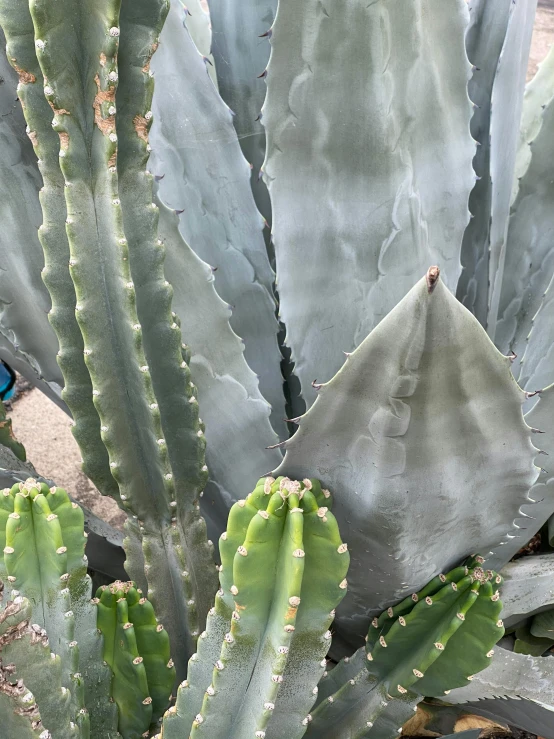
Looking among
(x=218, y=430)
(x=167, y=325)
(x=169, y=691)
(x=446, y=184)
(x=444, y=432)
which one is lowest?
(x=169, y=691)

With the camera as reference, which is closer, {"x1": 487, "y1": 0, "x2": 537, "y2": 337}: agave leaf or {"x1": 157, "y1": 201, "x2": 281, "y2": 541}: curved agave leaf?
{"x1": 157, "y1": 201, "x2": 281, "y2": 541}: curved agave leaf

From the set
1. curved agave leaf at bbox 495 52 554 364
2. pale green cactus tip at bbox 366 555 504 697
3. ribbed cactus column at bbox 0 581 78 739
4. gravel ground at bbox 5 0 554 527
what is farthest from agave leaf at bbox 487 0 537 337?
gravel ground at bbox 5 0 554 527

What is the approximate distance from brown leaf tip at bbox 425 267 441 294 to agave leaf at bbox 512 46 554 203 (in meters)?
1.01

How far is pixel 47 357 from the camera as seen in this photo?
1.28m

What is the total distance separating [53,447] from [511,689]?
4.67 feet

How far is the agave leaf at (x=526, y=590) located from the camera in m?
1.33

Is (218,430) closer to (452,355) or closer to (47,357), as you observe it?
(47,357)

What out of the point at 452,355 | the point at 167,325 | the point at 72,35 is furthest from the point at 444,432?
the point at 72,35

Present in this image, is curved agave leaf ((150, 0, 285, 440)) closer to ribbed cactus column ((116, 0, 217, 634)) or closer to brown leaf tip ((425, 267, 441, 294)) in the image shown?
ribbed cactus column ((116, 0, 217, 634))

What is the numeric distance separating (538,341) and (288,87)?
63cm

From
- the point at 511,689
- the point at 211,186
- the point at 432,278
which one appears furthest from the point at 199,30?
the point at 511,689

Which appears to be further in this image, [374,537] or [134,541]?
[134,541]

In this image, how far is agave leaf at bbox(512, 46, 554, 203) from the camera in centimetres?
166

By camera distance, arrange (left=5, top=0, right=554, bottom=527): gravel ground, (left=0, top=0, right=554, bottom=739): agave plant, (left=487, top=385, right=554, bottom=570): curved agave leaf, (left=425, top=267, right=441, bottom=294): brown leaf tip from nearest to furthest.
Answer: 1. (left=425, top=267, right=441, bottom=294): brown leaf tip
2. (left=0, top=0, right=554, bottom=739): agave plant
3. (left=487, top=385, right=554, bottom=570): curved agave leaf
4. (left=5, top=0, right=554, bottom=527): gravel ground
